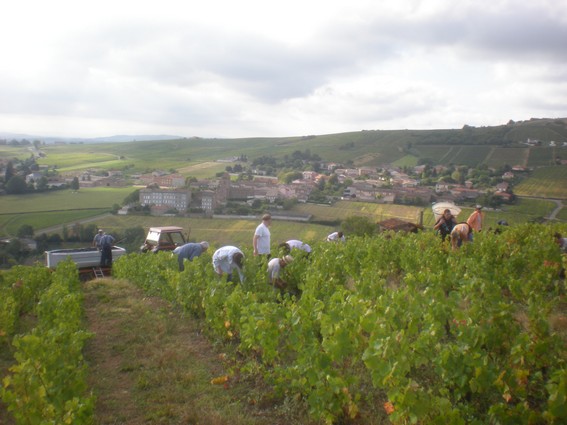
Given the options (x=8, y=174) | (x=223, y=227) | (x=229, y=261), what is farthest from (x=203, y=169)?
(x=229, y=261)

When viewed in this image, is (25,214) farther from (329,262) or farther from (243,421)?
(243,421)

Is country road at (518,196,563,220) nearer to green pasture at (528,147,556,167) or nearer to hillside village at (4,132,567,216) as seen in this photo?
hillside village at (4,132,567,216)

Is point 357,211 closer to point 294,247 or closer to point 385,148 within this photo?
point 294,247

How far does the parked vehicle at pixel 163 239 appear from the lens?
1656cm

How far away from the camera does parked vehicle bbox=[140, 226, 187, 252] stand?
54.3ft

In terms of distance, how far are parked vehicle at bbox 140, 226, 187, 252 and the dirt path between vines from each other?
288 inches

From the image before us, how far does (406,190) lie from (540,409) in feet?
106

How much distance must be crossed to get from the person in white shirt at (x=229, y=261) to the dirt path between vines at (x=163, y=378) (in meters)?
1.17

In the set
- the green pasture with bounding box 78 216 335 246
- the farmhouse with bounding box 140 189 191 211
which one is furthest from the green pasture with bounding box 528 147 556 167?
the farmhouse with bounding box 140 189 191 211

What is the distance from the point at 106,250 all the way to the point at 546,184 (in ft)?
109

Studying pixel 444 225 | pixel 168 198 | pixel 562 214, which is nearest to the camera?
pixel 444 225

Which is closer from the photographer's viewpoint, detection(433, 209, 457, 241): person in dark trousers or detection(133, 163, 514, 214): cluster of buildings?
detection(433, 209, 457, 241): person in dark trousers

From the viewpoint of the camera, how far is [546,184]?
3572cm

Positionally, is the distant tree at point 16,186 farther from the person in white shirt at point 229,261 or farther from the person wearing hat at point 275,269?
the person wearing hat at point 275,269
